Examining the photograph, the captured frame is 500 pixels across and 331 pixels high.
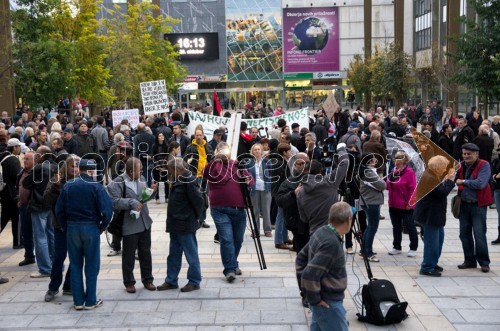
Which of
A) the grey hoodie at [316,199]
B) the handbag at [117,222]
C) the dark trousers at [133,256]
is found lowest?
the dark trousers at [133,256]

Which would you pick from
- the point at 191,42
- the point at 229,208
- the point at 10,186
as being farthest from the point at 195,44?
the point at 229,208

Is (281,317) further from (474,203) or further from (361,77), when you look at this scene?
(361,77)

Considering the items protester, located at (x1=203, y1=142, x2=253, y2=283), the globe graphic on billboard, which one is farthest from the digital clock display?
protester, located at (x1=203, y1=142, x2=253, y2=283)

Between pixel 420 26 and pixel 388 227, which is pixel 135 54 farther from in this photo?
pixel 420 26

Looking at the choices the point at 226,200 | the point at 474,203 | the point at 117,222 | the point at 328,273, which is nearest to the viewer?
the point at 328,273

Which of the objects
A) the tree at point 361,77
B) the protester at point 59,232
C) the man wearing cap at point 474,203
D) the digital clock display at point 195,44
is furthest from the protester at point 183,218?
the digital clock display at point 195,44

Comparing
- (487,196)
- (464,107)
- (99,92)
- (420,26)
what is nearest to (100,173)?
(487,196)

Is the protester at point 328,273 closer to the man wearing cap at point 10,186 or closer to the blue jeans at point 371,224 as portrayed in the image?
the blue jeans at point 371,224

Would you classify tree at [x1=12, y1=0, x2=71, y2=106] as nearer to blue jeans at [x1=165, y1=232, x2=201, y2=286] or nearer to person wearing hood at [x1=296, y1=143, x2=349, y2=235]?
blue jeans at [x1=165, y1=232, x2=201, y2=286]

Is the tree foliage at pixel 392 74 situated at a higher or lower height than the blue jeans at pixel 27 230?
higher

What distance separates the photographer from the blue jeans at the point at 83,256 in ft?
26.8

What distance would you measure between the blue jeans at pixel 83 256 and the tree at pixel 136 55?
25563 mm

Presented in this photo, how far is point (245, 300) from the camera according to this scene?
8.66 m

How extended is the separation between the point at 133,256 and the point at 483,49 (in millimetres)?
16803
